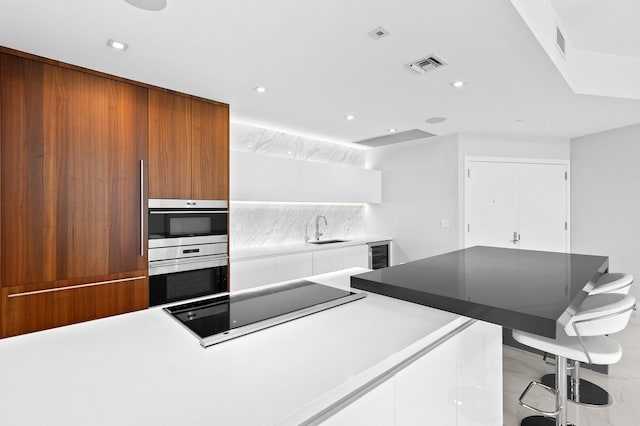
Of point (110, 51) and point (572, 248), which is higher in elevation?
point (110, 51)

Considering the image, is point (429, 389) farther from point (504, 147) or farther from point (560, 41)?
point (504, 147)

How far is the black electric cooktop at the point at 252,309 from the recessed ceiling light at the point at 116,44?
1769mm

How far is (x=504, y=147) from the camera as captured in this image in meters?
4.58

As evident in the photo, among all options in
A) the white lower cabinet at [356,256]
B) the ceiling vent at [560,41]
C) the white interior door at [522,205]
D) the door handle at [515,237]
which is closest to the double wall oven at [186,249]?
the white lower cabinet at [356,256]

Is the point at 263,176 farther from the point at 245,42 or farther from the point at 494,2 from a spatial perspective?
the point at 494,2

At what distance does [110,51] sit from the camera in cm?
216

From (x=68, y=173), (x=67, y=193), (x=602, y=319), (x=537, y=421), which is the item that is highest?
(x=68, y=173)

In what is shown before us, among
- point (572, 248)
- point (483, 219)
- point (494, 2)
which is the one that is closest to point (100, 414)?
point (494, 2)

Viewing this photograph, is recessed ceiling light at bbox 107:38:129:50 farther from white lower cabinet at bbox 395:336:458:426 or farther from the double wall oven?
white lower cabinet at bbox 395:336:458:426

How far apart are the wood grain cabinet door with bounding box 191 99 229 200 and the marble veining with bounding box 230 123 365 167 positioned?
69 centimetres

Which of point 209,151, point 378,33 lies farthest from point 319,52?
point 209,151

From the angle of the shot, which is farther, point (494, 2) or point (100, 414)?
point (494, 2)

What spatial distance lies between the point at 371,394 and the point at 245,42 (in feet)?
6.85

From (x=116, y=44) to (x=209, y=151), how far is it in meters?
1.18
